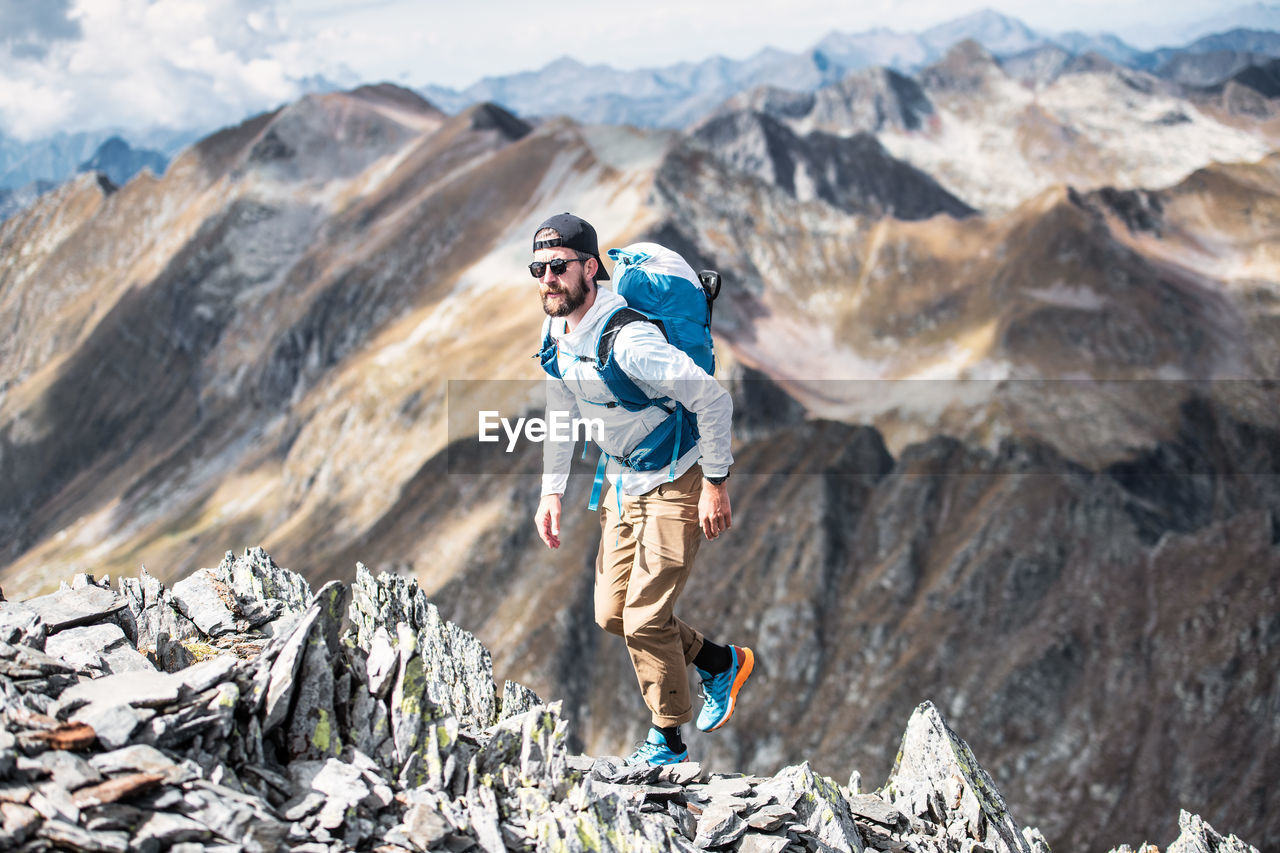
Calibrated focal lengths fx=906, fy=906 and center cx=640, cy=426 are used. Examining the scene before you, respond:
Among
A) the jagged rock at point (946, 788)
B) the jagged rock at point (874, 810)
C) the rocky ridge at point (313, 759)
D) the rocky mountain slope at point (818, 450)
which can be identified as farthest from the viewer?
the rocky mountain slope at point (818, 450)

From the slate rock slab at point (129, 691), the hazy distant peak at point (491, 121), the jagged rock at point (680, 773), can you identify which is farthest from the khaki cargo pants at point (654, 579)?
the hazy distant peak at point (491, 121)

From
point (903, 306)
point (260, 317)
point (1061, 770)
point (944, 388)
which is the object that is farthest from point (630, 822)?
point (260, 317)

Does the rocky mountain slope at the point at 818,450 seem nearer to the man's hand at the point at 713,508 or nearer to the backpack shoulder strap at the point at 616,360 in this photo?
the man's hand at the point at 713,508

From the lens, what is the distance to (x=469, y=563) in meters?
72.7

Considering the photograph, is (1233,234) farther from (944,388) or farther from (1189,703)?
(1189,703)

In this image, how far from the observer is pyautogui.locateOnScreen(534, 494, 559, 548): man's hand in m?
9.38

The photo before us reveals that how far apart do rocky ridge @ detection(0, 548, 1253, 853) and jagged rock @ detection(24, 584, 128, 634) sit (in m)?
0.02

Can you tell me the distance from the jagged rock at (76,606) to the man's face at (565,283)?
18.0 feet

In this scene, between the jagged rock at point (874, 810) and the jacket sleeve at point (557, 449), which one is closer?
the jacket sleeve at point (557, 449)

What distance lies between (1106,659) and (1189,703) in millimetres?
5113

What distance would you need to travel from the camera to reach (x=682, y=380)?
8.15m

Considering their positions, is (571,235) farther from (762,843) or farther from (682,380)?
(762,843)

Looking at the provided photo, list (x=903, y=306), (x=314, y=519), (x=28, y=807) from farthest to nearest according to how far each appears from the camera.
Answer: (x=903, y=306) < (x=314, y=519) < (x=28, y=807)

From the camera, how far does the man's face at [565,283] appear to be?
853 cm
